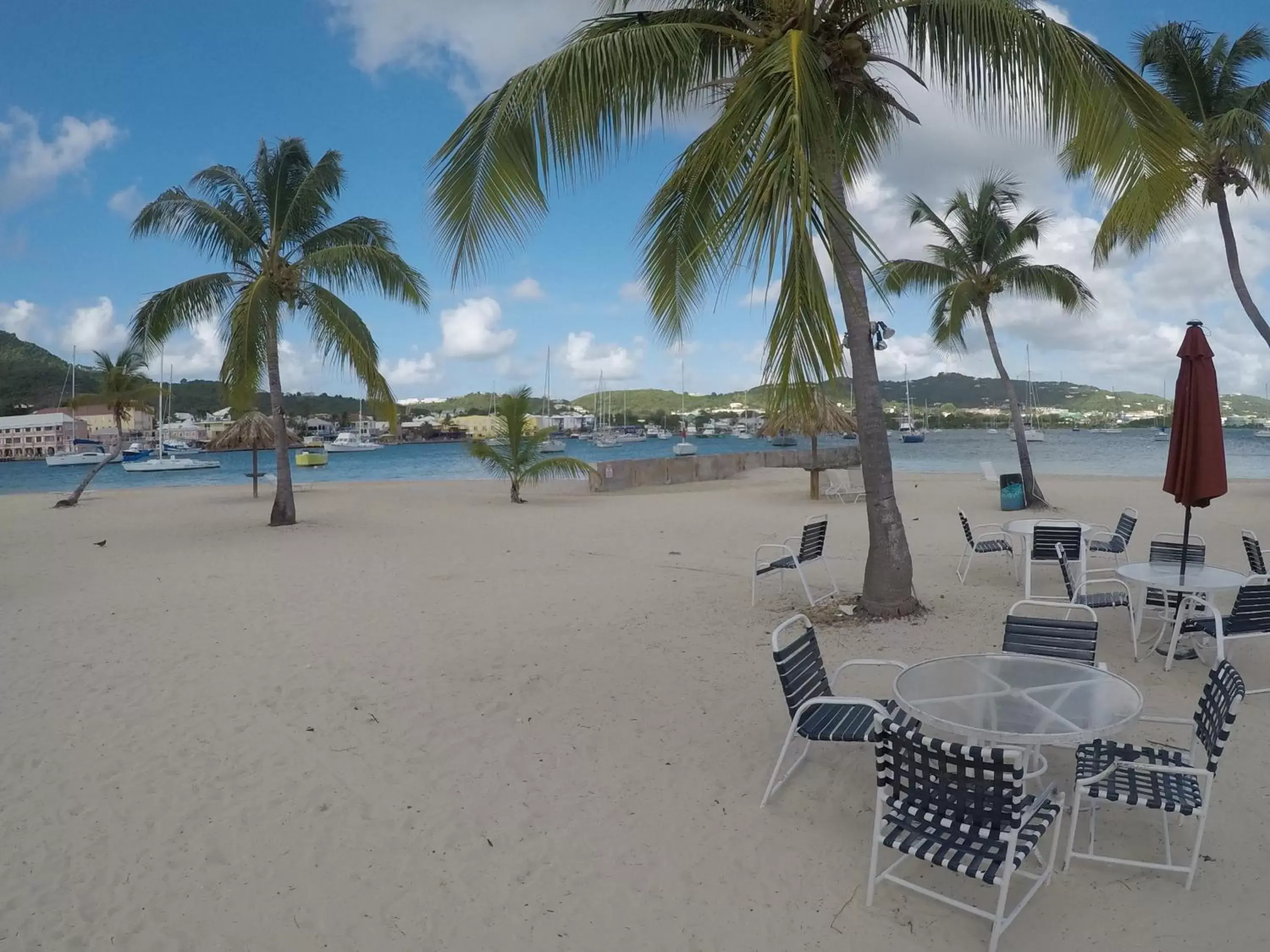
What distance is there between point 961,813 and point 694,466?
22.7 m

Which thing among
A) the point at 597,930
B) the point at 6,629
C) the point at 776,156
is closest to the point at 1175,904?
the point at 597,930

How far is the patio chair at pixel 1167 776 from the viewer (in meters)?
2.81

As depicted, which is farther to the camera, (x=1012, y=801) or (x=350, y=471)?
(x=350, y=471)

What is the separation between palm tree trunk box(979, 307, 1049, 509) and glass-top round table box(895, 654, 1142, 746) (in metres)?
12.8

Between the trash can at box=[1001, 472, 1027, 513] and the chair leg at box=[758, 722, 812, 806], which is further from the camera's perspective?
the trash can at box=[1001, 472, 1027, 513]

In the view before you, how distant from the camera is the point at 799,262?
3.61 metres

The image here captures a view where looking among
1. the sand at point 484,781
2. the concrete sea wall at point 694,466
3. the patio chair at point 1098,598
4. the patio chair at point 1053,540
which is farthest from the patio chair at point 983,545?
the concrete sea wall at point 694,466

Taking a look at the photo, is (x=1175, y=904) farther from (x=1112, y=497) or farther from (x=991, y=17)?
(x=1112, y=497)

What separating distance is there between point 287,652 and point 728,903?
4.53 metres

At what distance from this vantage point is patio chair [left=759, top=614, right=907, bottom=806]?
3.44 meters

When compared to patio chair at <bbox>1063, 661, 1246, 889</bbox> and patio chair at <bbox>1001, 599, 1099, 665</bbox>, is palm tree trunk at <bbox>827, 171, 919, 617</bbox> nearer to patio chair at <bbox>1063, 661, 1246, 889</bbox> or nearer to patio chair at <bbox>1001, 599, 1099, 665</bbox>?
patio chair at <bbox>1001, 599, 1099, 665</bbox>

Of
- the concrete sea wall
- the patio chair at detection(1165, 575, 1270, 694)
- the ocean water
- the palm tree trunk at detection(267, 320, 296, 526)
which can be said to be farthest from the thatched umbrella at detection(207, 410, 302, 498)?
the patio chair at detection(1165, 575, 1270, 694)

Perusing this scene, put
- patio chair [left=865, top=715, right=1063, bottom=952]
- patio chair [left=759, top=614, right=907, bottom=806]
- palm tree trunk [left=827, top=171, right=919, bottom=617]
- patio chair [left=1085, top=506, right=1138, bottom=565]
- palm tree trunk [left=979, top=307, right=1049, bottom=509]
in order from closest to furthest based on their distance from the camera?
1. patio chair [left=865, top=715, right=1063, bottom=952]
2. patio chair [left=759, top=614, right=907, bottom=806]
3. palm tree trunk [left=827, top=171, right=919, bottom=617]
4. patio chair [left=1085, top=506, right=1138, bottom=565]
5. palm tree trunk [left=979, top=307, right=1049, bottom=509]

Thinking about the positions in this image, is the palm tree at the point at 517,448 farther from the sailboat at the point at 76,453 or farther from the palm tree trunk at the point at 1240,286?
the sailboat at the point at 76,453
